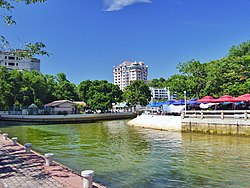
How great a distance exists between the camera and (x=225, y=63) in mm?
35781

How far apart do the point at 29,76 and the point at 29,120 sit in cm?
1653

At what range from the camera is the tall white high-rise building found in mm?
162875

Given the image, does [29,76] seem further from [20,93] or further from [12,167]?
[12,167]

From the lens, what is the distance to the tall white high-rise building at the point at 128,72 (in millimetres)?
162875

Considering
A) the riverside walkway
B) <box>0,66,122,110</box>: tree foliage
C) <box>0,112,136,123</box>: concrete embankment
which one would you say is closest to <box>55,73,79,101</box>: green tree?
<box>0,66,122,110</box>: tree foliage

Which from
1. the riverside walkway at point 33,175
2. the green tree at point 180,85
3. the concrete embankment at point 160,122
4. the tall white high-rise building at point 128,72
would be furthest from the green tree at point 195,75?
the tall white high-rise building at point 128,72

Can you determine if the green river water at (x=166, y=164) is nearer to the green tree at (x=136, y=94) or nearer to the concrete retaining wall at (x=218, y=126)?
the concrete retaining wall at (x=218, y=126)

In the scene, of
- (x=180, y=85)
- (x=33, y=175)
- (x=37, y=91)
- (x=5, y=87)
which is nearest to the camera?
(x=33, y=175)

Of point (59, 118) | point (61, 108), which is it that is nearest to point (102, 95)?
point (61, 108)

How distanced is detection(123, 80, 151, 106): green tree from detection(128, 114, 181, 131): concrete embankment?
2916 centimetres

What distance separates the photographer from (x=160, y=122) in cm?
2777

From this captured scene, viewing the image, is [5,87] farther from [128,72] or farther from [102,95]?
[128,72]

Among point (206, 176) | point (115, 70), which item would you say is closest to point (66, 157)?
point (206, 176)

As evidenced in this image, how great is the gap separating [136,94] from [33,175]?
54.8 metres
